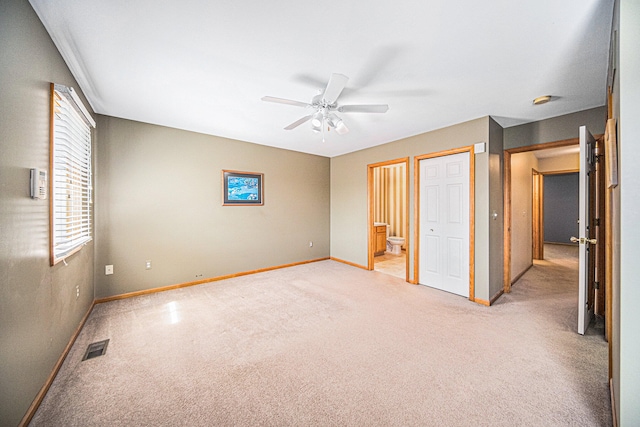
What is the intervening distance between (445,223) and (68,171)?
4.45 meters

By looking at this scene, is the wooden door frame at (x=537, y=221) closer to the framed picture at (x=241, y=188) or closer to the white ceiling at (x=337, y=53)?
the white ceiling at (x=337, y=53)

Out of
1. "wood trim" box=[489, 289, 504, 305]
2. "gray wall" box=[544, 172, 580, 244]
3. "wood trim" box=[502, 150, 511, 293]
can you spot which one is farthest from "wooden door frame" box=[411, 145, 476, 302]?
"gray wall" box=[544, 172, 580, 244]

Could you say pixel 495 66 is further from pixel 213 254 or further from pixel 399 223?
pixel 399 223

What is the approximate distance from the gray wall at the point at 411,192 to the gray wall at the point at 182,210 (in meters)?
0.90

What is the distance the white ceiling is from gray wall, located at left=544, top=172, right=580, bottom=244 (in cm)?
657

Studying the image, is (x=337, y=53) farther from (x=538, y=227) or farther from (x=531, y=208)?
(x=538, y=227)

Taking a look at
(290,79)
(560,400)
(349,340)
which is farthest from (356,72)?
(560,400)

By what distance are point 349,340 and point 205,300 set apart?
2095mm

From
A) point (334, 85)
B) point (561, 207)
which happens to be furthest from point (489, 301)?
point (561, 207)

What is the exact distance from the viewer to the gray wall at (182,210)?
3359 mm

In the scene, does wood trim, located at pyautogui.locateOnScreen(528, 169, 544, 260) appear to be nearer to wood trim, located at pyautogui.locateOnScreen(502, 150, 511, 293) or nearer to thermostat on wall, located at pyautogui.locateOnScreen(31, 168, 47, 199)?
wood trim, located at pyautogui.locateOnScreen(502, 150, 511, 293)

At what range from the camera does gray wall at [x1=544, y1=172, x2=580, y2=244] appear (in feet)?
24.9

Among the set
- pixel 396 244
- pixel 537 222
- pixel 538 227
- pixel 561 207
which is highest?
pixel 561 207

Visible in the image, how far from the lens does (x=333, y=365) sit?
200cm
